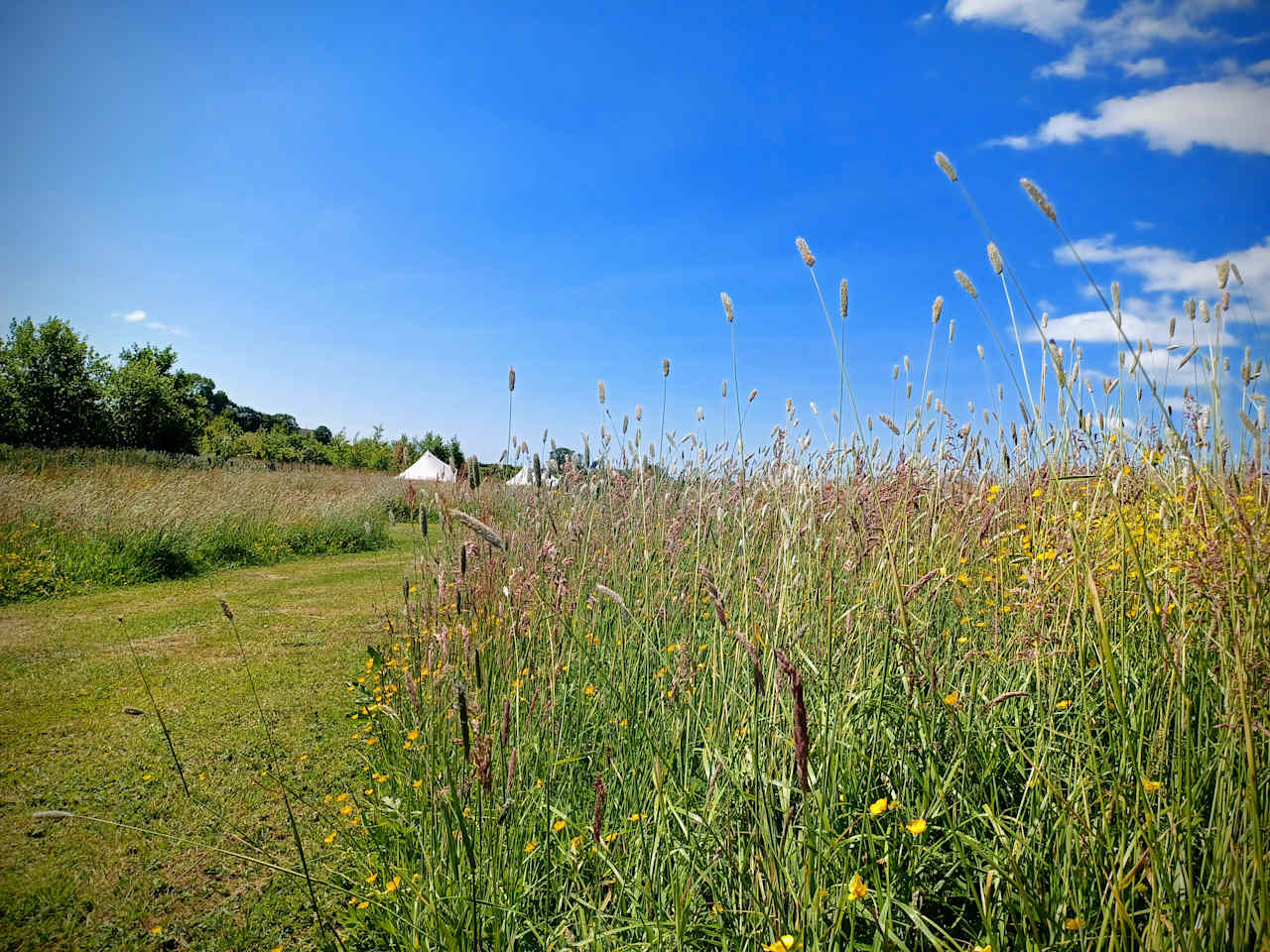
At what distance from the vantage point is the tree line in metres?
23.1

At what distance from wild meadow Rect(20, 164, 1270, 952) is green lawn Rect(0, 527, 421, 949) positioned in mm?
264

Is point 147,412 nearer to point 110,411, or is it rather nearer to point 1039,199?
point 110,411

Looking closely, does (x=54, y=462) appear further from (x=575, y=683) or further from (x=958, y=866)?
(x=958, y=866)

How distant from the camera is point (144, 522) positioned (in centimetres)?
841

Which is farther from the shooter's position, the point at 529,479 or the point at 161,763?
the point at 529,479

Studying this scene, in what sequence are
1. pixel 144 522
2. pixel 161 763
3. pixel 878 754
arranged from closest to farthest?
pixel 878 754
pixel 161 763
pixel 144 522

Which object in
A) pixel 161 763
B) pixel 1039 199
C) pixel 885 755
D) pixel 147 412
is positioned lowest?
pixel 161 763

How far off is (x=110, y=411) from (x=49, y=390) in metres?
2.81

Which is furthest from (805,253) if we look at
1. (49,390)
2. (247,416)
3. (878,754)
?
(247,416)

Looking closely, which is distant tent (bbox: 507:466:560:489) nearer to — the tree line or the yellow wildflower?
the yellow wildflower

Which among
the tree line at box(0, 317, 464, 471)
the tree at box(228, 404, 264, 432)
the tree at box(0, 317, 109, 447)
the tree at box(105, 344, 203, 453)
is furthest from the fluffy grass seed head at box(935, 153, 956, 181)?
the tree at box(228, 404, 264, 432)

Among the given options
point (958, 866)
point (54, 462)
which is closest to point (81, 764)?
point (958, 866)

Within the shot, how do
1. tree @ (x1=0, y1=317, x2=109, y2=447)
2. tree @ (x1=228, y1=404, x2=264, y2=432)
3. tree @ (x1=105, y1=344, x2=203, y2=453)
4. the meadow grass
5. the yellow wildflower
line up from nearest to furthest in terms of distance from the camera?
the yellow wildflower, the meadow grass, tree @ (x1=0, y1=317, x2=109, y2=447), tree @ (x1=105, y1=344, x2=203, y2=453), tree @ (x1=228, y1=404, x2=264, y2=432)

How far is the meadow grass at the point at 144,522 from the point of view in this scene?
7359 millimetres
